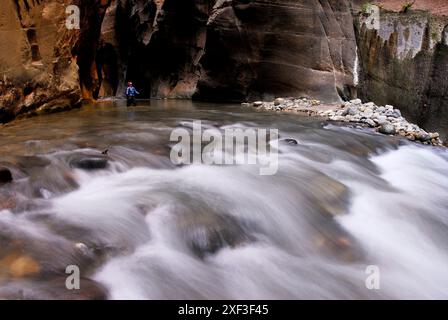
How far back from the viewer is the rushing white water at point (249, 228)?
9.62 ft

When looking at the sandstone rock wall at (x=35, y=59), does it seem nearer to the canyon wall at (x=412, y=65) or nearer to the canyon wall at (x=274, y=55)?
the canyon wall at (x=274, y=55)

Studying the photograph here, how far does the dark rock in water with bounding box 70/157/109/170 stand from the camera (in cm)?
451

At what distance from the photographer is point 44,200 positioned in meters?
3.66

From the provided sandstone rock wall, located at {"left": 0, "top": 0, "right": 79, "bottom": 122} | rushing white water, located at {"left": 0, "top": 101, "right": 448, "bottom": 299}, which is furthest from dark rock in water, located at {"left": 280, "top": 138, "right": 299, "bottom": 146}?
sandstone rock wall, located at {"left": 0, "top": 0, "right": 79, "bottom": 122}

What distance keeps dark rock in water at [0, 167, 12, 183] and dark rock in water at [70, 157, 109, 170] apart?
0.73 metres

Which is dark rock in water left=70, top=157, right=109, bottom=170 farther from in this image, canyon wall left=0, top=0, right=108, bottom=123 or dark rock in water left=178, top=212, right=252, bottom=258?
canyon wall left=0, top=0, right=108, bottom=123

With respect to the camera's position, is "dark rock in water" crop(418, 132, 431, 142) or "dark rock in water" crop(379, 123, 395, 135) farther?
"dark rock in water" crop(379, 123, 395, 135)

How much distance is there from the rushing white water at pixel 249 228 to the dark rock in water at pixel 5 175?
1.48ft

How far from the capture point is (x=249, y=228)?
364 cm

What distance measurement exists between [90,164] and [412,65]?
896 centimetres

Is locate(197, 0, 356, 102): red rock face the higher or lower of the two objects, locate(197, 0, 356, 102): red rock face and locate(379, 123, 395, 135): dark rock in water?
the higher

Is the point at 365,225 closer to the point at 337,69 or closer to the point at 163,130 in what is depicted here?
the point at 163,130
